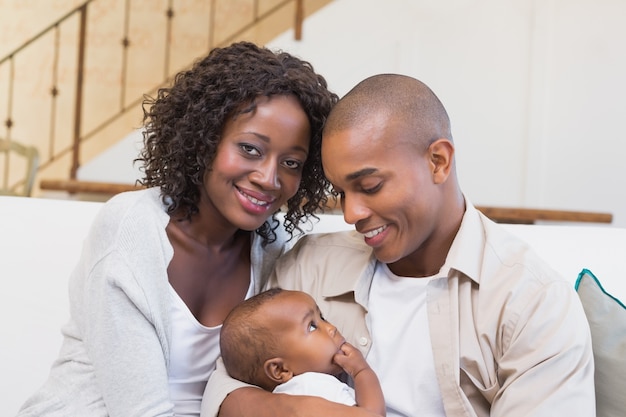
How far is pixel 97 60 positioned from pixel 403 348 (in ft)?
19.2

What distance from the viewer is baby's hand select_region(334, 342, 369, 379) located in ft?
4.91

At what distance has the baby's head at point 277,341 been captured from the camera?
151 cm

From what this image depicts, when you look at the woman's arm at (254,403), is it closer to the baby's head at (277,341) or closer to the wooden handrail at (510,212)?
the baby's head at (277,341)

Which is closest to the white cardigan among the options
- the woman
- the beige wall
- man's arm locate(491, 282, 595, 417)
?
the woman

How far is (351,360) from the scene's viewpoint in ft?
4.95

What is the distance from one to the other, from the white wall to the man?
3692 mm

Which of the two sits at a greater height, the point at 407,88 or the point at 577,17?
the point at 577,17

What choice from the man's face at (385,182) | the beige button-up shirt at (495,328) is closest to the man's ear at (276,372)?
the beige button-up shirt at (495,328)

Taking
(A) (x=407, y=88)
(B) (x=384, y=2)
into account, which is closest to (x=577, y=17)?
(B) (x=384, y=2)

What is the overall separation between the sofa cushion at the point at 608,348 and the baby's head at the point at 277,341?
0.55m

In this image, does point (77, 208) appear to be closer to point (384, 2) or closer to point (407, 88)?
point (407, 88)

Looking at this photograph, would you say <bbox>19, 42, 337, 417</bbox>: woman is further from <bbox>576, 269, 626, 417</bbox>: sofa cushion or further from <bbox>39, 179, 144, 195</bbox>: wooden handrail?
<bbox>39, 179, 144, 195</bbox>: wooden handrail

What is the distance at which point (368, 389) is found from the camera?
146 centimetres

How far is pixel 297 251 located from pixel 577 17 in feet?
13.5
